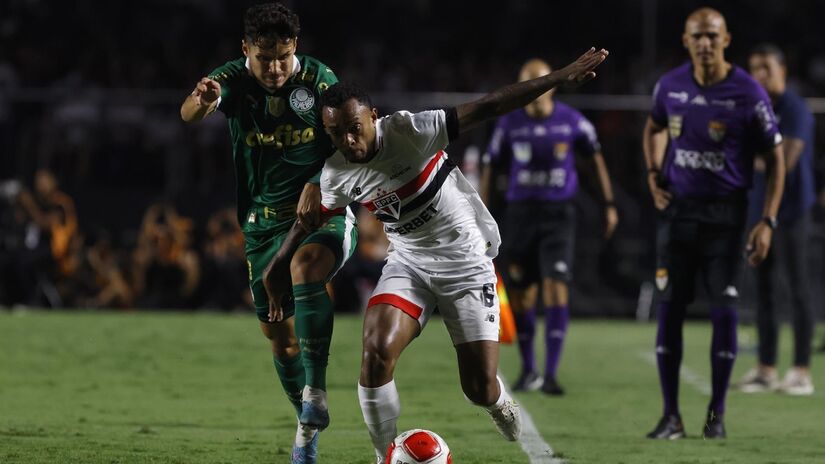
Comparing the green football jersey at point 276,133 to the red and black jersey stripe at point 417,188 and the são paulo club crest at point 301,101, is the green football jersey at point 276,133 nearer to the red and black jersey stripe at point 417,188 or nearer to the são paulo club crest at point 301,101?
the são paulo club crest at point 301,101

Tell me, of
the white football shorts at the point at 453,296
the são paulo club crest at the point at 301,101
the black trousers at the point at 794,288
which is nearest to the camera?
the white football shorts at the point at 453,296

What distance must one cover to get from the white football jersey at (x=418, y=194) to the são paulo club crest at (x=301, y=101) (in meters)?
0.55

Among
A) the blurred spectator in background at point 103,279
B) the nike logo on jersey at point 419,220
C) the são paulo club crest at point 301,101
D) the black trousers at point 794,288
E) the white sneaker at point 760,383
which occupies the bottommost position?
the blurred spectator in background at point 103,279

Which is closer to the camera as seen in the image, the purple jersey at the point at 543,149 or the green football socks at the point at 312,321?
the green football socks at the point at 312,321

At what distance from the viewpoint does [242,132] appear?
6.73 meters

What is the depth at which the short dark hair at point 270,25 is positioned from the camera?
6.34m

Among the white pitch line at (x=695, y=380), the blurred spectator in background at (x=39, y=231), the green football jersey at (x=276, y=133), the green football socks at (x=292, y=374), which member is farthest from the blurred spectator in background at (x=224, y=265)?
the green football jersey at (x=276, y=133)

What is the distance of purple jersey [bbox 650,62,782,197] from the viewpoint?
7.74 m

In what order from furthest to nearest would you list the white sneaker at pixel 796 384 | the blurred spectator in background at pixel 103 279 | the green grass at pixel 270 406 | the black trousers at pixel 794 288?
the blurred spectator in background at pixel 103 279 < the black trousers at pixel 794 288 < the white sneaker at pixel 796 384 < the green grass at pixel 270 406

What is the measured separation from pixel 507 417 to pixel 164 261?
39.8 feet

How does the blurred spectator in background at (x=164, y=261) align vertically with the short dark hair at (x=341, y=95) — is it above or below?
below

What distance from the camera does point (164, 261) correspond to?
58.4 ft

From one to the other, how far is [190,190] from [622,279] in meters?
5.83

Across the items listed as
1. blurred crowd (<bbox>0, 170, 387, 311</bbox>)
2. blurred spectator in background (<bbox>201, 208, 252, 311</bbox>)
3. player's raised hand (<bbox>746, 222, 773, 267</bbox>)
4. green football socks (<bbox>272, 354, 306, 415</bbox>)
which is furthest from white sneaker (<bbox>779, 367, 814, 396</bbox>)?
blurred spectator in background (<bbox>201, 208, 252, 311</bbox>)
